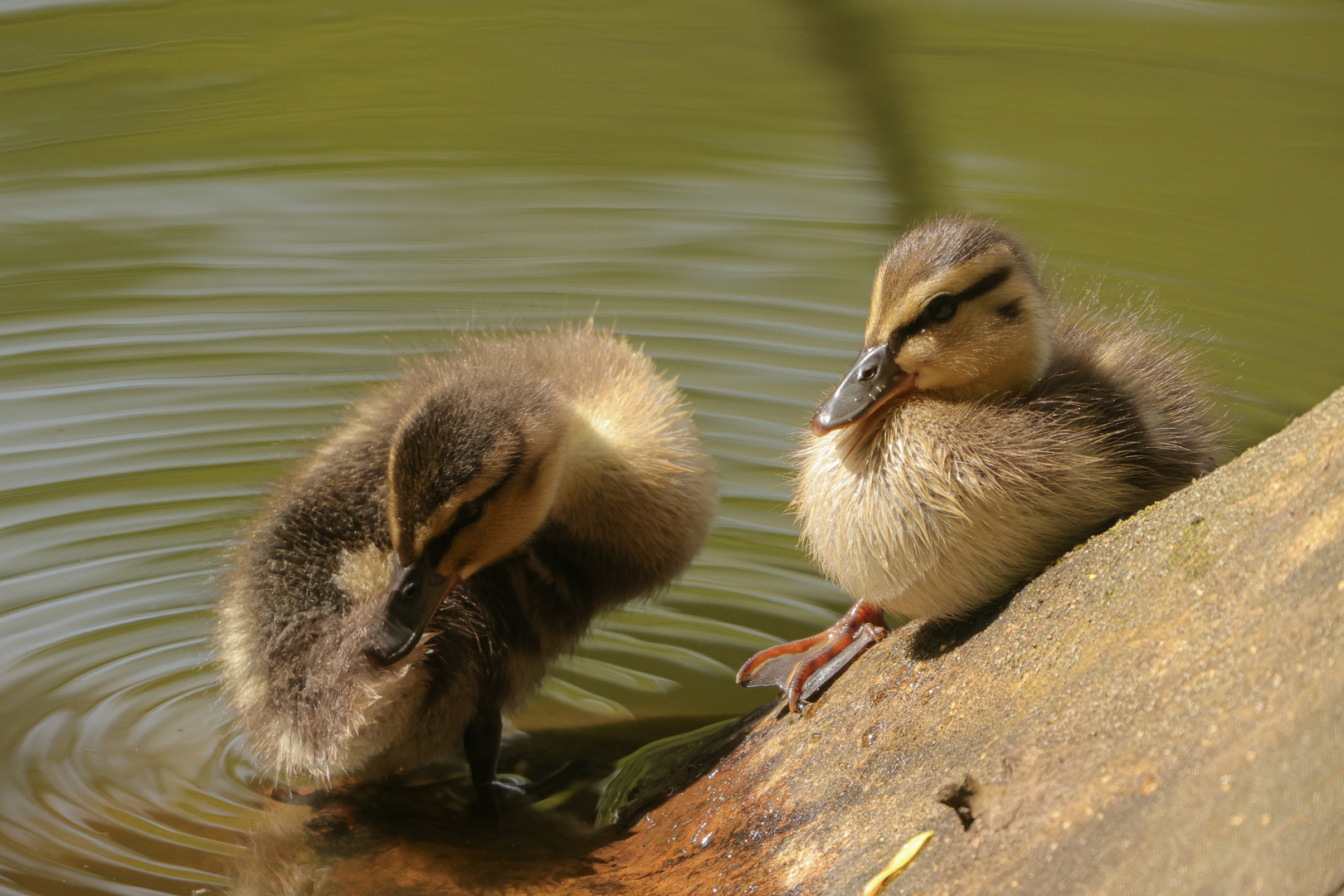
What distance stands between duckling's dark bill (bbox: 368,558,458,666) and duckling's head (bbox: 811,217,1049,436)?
2.98ft

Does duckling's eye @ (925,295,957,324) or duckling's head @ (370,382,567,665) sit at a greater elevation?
duckling's eye @ (925,295,957,324)

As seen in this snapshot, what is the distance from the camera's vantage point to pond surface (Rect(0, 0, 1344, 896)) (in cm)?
344

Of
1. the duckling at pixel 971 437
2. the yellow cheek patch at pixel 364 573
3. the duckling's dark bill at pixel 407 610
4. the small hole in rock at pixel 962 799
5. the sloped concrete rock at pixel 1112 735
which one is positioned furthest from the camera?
the yellow cheek patch at pixel 364 573

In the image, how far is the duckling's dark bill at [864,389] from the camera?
7.87 ft

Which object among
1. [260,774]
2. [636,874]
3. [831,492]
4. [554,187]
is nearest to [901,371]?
[831,492]

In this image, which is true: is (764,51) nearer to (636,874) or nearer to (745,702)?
(745,702)

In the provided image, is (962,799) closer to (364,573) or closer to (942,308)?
(942,308)

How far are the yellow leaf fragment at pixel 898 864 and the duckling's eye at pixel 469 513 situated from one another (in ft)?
4.06

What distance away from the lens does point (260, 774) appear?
3.13 meters

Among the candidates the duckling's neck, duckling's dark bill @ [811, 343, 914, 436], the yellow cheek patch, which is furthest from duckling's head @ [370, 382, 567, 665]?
duckling's dark bill @ [811, 343, 914, 436]

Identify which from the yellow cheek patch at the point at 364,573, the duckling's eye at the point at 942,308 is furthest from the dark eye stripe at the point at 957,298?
the yellow cheek patch at the point at 364,573

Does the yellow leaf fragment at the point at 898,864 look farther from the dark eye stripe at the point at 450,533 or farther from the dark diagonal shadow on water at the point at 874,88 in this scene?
the dark diagonal shadow on water at the point at 874,88

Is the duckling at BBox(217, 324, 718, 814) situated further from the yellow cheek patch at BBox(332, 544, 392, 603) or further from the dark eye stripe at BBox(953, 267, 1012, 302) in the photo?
the dark eye stripe at BBox(953, 267, 1012, 302)

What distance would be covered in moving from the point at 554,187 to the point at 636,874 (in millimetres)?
3692
